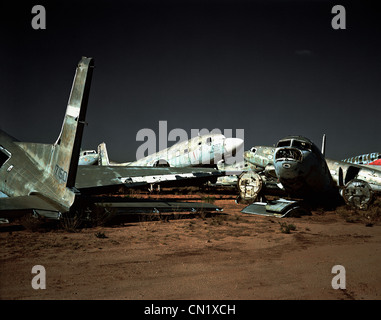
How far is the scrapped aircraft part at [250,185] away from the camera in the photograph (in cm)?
1332

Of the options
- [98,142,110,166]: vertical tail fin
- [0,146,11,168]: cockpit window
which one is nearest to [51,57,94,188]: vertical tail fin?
[0,146,11,168]: cockpit window

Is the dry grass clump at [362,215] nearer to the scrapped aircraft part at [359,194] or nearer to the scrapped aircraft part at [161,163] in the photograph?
the scrapped aircraft part at [359,194]

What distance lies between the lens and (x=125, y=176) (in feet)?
32.2

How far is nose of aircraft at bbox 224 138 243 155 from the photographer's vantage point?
20.0 m

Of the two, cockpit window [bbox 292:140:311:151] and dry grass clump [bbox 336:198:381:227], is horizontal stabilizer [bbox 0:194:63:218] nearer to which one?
cockpit window [bbox 292:140:311:151]

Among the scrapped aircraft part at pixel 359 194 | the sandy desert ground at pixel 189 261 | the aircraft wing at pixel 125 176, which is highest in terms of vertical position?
the aircraft wing at pixel 125 176

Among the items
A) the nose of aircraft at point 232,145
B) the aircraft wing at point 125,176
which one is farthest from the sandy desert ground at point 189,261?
the nose of aircraft at point 232,145

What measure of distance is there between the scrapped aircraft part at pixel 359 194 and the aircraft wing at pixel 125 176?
599 centimetres

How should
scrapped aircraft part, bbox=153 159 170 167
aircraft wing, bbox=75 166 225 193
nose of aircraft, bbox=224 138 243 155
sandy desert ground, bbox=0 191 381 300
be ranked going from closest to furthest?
sandy desert ground, bbox=0 191 381 300 → aircraft wing, bbox=75 166 225 193 → nose of aircraft, bbox=224 138 243 155 → scrapped aircraft part, bbox=153 159 170 167

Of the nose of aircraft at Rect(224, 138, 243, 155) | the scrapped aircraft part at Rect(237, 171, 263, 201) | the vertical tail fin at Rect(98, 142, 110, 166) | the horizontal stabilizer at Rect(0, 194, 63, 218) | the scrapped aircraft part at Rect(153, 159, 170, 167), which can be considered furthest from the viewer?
the vertical tail fin at Rect(98, 142, 110, 166)

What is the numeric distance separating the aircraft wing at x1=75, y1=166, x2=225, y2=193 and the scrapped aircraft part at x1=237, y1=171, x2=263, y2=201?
2839mm
